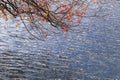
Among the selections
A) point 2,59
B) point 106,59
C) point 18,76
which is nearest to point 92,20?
point 106,59

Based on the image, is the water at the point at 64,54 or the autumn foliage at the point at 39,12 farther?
the water at the point at 64,54

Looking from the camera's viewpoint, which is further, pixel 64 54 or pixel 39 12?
pixel 64 54

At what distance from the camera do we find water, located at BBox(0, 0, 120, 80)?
23766mm

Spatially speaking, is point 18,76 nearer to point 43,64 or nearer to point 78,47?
point 43,64

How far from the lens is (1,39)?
32688 millimetres

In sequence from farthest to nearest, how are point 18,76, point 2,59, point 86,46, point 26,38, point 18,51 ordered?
point 26,38
point 86,46
point 18,51
point 2,59
point 18,76

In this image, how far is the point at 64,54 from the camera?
28.6 meters

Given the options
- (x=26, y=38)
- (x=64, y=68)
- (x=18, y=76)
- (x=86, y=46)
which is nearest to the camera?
(x=18, y=76)

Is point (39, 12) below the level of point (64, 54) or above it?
above

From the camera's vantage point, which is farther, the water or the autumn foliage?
the water

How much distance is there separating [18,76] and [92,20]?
2171 centimetres

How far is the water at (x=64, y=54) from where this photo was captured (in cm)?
2377

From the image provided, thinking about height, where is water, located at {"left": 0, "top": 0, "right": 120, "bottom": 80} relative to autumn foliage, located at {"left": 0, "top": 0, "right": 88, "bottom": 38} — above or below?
below

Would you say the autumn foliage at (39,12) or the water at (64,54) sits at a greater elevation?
the autumn foliage at (39,12)
